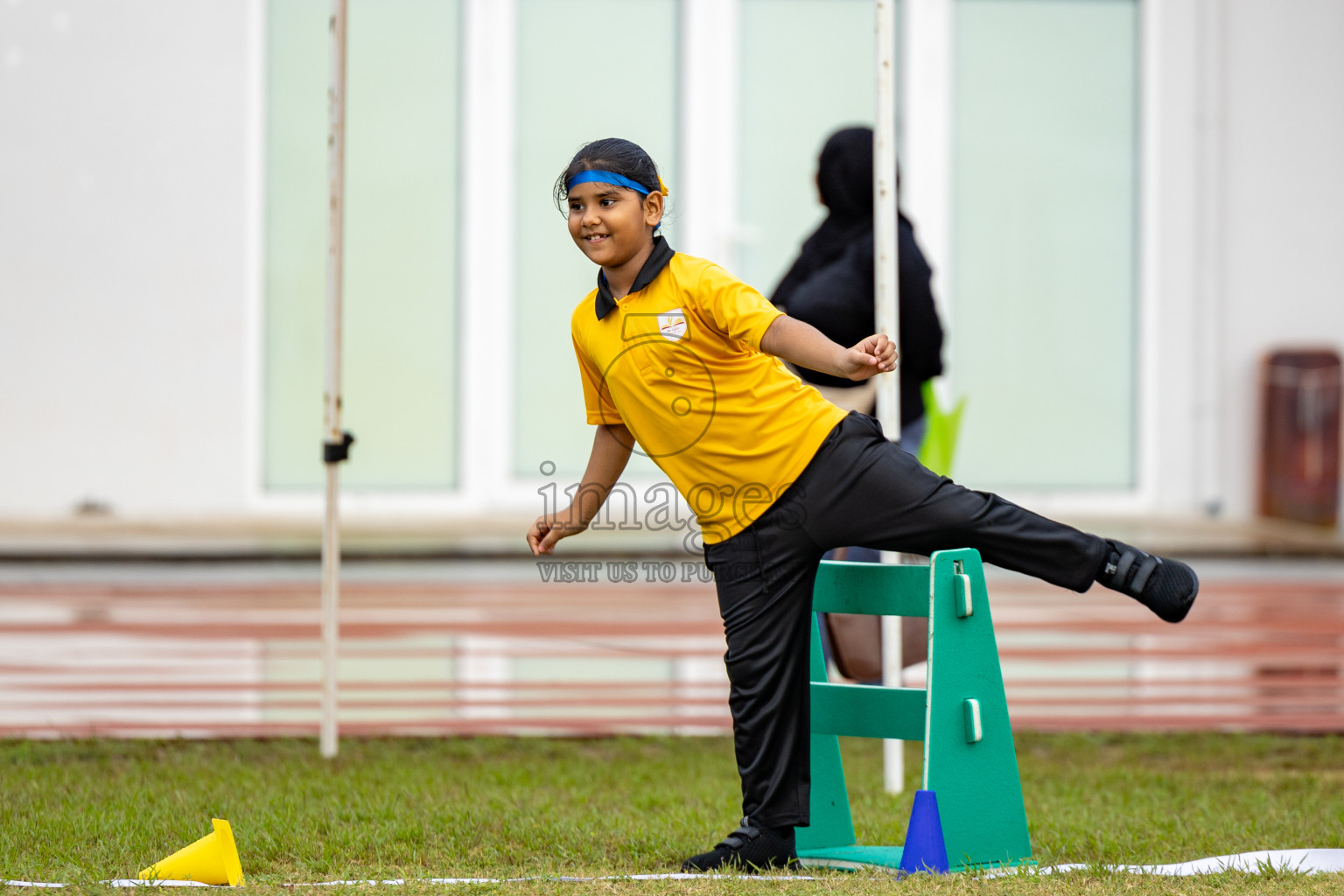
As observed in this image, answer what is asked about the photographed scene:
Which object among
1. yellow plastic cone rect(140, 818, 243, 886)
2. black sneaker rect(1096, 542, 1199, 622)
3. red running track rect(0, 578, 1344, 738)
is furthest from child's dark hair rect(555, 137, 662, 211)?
red running track rect(0, 578, 1344, 738)

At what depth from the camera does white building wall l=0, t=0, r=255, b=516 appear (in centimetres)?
1155

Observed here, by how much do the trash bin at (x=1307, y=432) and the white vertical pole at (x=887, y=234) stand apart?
8689 millimetres

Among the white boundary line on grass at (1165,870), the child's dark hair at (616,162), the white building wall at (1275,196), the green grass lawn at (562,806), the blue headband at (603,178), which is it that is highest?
the white building wall at (1275,196)

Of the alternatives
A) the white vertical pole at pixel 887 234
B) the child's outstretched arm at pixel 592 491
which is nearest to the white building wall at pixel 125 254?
the white vertical pole at pixel 887 234

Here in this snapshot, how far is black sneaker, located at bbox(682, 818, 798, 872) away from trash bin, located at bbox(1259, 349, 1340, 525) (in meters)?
9.77

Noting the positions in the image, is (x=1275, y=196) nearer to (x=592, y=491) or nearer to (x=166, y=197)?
(x=166, y=197)

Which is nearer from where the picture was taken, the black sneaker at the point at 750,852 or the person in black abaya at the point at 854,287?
the black sneaker at the point at 750,852

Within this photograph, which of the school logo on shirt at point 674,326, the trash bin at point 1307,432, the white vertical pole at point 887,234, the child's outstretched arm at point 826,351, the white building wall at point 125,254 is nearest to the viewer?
the child's outstretched arm at point 826,351

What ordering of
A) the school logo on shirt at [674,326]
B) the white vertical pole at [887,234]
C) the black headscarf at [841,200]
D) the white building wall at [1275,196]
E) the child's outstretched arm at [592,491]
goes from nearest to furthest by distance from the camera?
the school logo on shirt at [674,326] < the child's outstretched arm at [592,491] < the white vertical pole at [887,234] < the black headscarf at [841,200] < the white building wall at [1275,196]

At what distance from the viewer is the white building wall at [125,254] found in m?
11.5

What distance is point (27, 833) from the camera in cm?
378

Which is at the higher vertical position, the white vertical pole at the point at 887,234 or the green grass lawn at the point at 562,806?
the white vertical pole at the point at 887,234

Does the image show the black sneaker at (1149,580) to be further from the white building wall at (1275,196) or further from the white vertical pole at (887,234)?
the white building wall at (1275,196)

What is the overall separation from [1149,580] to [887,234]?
140 centimetres
